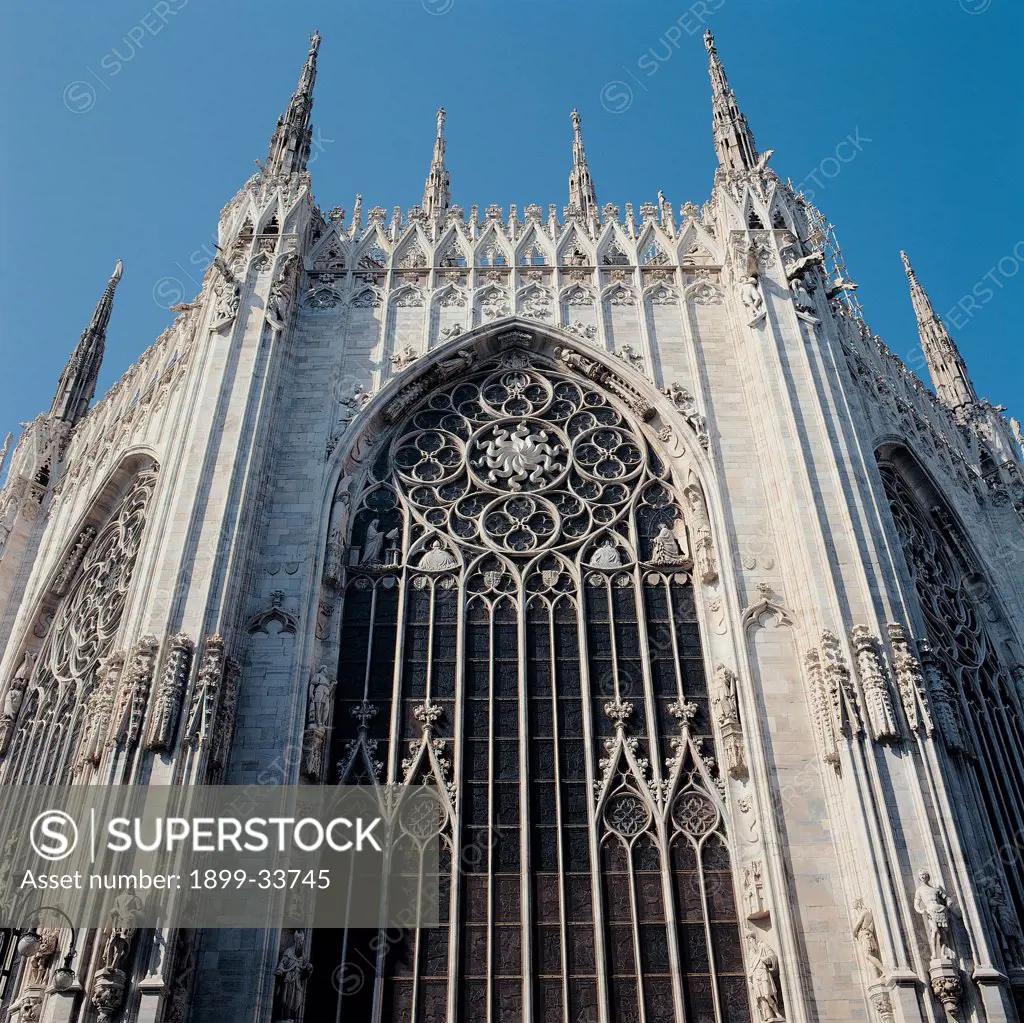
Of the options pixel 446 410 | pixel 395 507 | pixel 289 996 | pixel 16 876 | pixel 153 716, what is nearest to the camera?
pixel 289 996

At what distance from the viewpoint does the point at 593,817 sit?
1555 centimetres

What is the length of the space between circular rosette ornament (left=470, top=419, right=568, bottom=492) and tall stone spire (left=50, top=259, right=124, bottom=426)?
1316cm

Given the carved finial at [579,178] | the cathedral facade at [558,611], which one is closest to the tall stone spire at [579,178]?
the carved finial at [579,178]

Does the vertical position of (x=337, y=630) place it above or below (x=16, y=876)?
above

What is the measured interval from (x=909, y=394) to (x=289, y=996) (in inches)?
751

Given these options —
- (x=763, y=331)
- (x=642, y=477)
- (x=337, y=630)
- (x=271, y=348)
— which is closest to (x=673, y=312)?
(x=763, y=331)

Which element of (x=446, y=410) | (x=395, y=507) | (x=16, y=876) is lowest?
(x=16, y=876)

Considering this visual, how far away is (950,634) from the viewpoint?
1994 centimetres

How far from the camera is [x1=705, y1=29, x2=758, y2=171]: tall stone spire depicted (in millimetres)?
24469

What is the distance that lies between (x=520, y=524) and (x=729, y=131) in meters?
12.6

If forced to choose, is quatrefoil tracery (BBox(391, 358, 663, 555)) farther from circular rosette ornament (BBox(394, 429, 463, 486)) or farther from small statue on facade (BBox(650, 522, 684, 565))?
small statue on facade (BBox(650, 522, 684, 565))

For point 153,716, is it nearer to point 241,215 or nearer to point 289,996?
point 289,996

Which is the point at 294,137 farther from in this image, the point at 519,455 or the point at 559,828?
the point at 559,828

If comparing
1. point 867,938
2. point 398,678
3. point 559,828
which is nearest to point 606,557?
point 398,678
